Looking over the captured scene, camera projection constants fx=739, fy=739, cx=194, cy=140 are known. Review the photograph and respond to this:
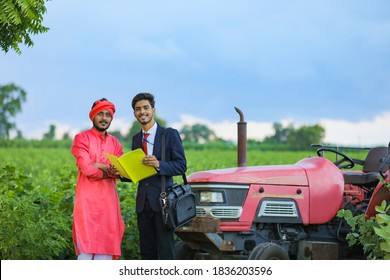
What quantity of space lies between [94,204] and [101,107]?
2.82 ft

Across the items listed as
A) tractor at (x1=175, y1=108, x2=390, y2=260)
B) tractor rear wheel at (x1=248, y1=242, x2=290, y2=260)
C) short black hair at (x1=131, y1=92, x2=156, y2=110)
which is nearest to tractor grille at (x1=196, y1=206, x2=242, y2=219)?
tractor at (x1=175, y1=108, x2=390, y2=260)

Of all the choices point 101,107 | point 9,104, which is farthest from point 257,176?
point 9,104

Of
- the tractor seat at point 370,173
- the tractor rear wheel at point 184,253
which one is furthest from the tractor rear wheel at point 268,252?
the tractor seat at point 370,173

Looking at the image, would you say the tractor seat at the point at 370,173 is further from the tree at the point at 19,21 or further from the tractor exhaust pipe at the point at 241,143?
the tree at the point at 19,21

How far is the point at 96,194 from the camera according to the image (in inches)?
256

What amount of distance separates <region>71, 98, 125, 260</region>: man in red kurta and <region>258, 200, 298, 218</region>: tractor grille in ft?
4.67

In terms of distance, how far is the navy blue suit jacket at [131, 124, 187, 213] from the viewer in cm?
627

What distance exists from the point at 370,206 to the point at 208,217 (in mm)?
1587

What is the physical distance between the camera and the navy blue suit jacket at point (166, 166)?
6270mm

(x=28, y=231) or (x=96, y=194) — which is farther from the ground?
(x=96, y=194)

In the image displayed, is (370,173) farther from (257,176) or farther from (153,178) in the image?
(153,178)

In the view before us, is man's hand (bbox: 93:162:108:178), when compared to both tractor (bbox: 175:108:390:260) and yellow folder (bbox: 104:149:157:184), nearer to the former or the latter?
yellow folder (bbox: 104:149:157:184)

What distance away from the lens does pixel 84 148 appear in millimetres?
6488
